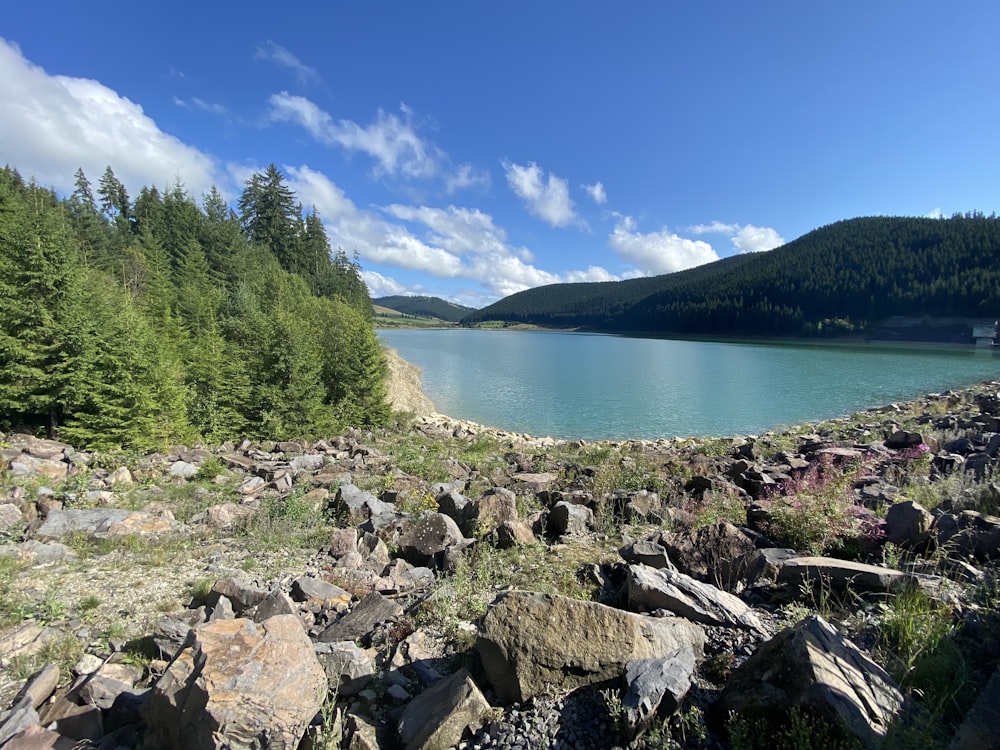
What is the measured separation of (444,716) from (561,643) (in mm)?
972

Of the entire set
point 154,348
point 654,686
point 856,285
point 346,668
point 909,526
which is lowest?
point 346,668

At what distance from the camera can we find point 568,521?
7.36 metres

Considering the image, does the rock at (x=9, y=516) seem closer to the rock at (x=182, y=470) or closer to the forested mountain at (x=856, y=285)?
the rock at (x=182, y=470)

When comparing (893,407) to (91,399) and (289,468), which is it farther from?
(91,399)

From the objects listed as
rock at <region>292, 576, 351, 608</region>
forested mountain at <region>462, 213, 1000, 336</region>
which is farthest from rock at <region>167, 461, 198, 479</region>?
forested mountain at <region>462, 213, 1000, 336</region>

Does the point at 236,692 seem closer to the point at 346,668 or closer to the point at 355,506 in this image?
the point at 346,668

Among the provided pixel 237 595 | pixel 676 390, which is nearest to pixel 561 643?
pixel 237 595

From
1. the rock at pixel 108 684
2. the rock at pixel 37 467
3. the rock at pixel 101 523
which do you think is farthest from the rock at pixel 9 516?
the rock at pixel 108 684

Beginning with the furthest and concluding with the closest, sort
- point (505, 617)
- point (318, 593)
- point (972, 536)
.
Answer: point (318, 593) < point (972, 536) < point (505, 617)

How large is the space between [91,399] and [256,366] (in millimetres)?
8072

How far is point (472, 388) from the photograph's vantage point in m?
47.4

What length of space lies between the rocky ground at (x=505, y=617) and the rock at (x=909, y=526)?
27mm

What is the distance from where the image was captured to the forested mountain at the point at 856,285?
110625mm

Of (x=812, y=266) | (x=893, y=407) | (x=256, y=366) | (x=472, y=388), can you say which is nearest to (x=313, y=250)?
(x=472, y=388)
